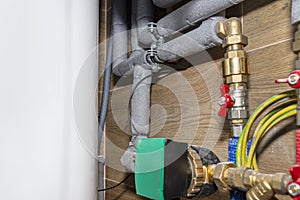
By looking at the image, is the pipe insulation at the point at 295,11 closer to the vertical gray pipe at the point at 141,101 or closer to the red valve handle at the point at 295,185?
the red valve handle at the point at 295,185

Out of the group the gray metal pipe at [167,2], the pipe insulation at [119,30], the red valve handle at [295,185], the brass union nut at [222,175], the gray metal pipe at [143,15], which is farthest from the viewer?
the pipe insulation at [119,30]

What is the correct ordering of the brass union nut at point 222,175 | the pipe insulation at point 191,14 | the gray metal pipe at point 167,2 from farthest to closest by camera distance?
the gray metal pipe at point 167,2, the pipe insulation at point 191,14, the brass union nut at point 222,175

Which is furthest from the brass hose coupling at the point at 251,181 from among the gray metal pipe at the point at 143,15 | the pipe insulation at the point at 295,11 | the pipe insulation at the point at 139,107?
the gray metal pipe at the point at 143,15

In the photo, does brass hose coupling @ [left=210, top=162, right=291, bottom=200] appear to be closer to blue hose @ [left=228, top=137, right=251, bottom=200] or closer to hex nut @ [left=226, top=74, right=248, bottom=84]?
blue hose @ [left=228, top=137, right=251, bottom=200]

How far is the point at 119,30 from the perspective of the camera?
42.4 inches

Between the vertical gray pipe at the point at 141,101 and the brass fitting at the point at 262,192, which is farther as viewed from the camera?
the vertical gray pipe at the point at 141,101

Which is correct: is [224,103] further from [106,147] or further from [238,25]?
[106,147]

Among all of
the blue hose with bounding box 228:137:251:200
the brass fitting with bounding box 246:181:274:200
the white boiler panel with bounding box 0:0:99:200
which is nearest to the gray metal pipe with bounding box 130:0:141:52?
the white boiler panel with bounding box 0:0:99:200

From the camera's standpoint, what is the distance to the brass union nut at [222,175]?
21.7 inches

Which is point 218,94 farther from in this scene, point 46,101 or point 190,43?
point 46,101

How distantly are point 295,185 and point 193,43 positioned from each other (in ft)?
1.19

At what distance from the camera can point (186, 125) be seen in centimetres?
84

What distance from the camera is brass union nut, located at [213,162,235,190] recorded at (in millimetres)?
552

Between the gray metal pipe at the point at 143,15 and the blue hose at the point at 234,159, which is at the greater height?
the gray metal pipe at the point at 143,15
